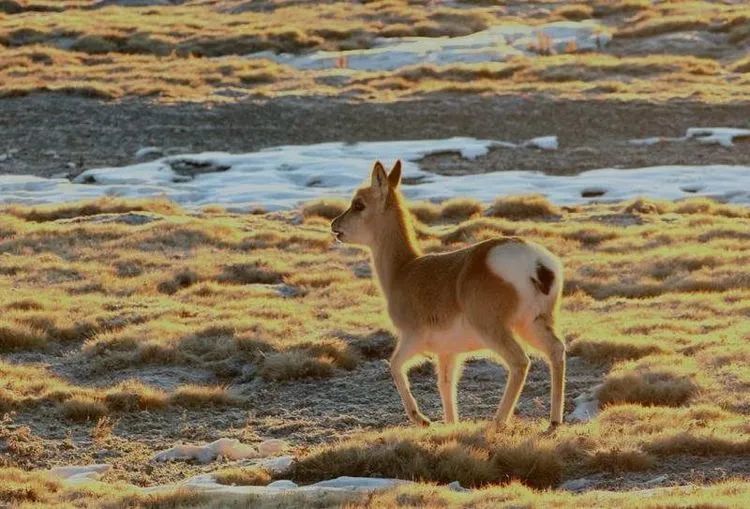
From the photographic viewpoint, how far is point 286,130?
3000 centimetres

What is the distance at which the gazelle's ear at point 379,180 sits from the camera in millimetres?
9859

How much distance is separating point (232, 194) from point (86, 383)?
12.1m

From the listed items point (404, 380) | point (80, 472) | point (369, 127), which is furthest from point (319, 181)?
point (80, 472)

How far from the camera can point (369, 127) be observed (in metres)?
30.3

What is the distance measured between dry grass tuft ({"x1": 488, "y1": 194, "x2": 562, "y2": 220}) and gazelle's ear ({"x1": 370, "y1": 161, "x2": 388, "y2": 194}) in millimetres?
11050

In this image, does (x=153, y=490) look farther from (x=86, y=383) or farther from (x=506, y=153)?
(x=506, y=153)

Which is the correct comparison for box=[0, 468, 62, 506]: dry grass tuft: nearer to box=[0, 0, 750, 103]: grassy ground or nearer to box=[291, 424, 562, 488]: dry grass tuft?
box=[291, 424, 562, 488]: dry grass tuft

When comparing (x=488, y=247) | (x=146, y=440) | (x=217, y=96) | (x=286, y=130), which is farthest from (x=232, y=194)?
(x=488, y=247)

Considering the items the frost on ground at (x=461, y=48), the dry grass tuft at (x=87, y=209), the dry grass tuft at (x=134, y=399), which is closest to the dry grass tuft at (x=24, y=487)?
the dry grass tuft at (x=134, y=399)

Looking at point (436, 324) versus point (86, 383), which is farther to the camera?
point (86, 383)

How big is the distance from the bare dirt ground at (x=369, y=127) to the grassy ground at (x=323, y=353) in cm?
600

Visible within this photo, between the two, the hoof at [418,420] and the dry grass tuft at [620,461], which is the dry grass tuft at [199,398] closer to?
the hoof at [418,420]

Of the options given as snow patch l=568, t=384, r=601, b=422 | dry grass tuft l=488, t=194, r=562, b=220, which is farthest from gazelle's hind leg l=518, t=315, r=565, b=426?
dry grass tuft l=488, t=194, r=562, b=220

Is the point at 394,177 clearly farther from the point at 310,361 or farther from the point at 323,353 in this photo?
the point at 323,353
